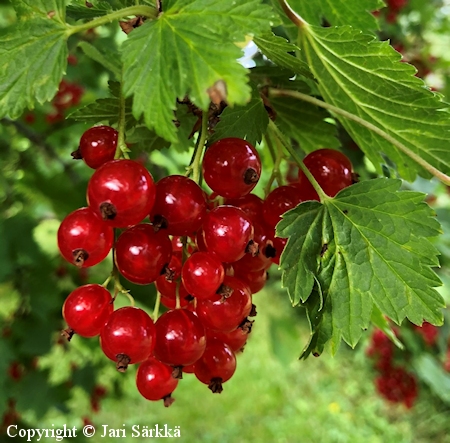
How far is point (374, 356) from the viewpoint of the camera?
2611 millimetres

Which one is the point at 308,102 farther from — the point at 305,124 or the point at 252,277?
the point at 252,277

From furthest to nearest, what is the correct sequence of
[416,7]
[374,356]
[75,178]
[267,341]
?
[267,341] → [374,356] → [416,7] → [75,178]

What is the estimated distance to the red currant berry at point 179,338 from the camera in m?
0.54

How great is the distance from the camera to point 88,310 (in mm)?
556

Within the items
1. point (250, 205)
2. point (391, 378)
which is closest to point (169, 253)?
point (250, 205)

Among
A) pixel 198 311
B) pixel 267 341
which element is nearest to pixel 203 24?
pixel 198 311

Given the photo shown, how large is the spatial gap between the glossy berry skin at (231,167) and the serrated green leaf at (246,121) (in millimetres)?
43

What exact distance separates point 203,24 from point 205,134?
14cm

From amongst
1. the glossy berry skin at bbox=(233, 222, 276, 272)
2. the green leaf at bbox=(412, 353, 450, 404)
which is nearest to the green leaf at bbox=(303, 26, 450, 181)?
the glossy berry skin at bbox=(233, 222, 276, 272)

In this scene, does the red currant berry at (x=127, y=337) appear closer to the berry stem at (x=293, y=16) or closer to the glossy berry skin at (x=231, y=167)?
the glossy berry skin at (x=231, y=167)

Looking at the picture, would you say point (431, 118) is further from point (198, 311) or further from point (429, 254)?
point (198, 311)

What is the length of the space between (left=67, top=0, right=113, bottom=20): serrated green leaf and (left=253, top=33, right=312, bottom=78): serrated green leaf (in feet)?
0.60

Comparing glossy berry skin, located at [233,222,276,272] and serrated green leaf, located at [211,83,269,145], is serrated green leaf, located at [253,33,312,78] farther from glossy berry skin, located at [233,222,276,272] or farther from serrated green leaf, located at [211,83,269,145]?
glossy berry skin, located at [233,222,276,272]

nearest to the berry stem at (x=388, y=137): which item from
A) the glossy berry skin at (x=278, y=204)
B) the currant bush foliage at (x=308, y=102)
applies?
the currant bush foliage at (x=308, y=102)
